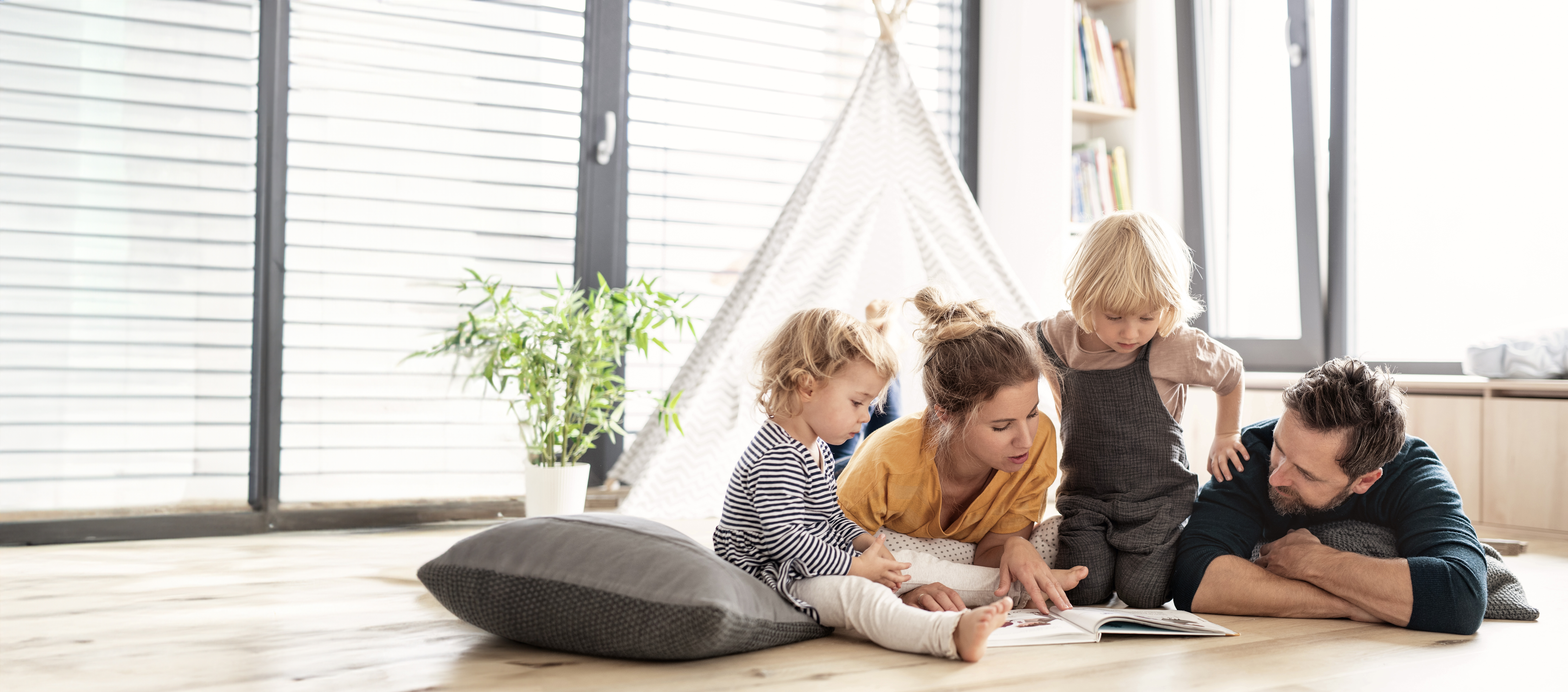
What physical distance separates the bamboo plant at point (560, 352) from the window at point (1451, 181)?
1926 mm

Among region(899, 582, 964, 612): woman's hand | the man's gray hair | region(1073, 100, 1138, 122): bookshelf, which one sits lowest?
region(899, 582, 964, 612): woman's hand

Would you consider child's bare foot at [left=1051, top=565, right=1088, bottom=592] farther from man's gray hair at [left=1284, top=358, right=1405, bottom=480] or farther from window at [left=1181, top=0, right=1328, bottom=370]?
window at [left=1181, top=0, right=1328, bottom=370]

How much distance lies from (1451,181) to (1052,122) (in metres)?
1.07

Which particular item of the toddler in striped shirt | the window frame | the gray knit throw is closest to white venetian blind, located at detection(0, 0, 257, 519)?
the window frame

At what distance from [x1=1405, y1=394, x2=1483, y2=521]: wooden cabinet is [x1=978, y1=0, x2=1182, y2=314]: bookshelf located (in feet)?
3.28

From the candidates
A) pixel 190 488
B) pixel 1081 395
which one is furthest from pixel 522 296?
pixel 1081 395

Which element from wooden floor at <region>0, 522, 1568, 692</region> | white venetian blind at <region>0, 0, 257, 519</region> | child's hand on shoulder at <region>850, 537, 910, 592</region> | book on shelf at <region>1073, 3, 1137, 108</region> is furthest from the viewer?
book on shelf at <region>1073, 3, 1137, 108</region>

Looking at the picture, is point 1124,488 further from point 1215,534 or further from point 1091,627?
point 1091,627

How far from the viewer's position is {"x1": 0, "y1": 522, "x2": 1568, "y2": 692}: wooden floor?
1.22 meters

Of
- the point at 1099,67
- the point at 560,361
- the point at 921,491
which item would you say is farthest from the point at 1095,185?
the point at 921,491

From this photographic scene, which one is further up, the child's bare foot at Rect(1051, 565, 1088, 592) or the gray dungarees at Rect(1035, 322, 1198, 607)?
the gray dungarees at Rect(1035, 322, 1198, 607)

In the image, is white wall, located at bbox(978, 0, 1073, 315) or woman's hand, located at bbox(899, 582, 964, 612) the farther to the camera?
white wall, located at bbox(978, 0, 1073, 315)

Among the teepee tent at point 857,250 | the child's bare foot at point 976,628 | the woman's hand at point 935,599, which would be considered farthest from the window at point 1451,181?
the child's bare foot at point 976,628

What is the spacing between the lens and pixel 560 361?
273cm
